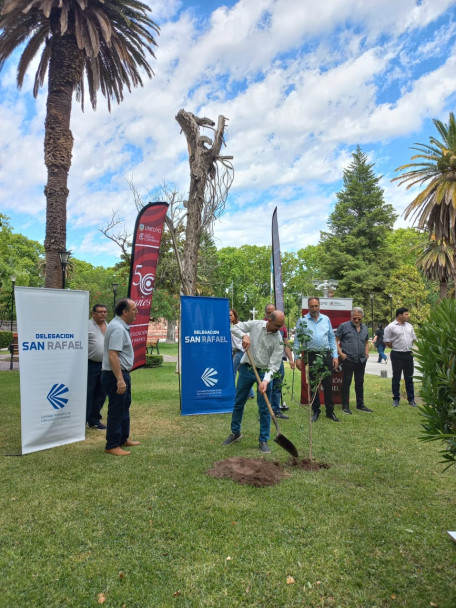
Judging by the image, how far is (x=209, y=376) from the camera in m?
7.15

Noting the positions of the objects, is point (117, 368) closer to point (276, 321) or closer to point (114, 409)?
point (114, 409)

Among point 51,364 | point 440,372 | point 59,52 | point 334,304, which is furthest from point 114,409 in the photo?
point 59,52

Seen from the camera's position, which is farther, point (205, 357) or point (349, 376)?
point (349, 376)

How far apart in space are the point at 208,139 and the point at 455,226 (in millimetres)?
12567

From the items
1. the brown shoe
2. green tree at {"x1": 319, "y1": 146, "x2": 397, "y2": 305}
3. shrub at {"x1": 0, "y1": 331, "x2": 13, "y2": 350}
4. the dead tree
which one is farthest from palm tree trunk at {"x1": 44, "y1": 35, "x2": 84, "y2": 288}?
green tree at {"x1": 319, "y1": 146, "x2": 397, "y2": 305}

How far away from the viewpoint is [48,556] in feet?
8.55

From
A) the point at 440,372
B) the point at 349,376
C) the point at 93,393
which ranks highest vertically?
the point at 440,372

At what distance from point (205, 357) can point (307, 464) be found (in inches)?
125

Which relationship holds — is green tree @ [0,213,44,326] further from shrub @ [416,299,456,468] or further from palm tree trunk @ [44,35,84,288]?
shrub @ [416,299,456,468]

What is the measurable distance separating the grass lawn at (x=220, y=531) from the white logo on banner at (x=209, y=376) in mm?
2116

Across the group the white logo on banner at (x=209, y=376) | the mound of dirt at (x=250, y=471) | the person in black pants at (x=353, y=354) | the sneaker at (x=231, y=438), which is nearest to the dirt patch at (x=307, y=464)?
the mound of dirt at (x=250, y=471)

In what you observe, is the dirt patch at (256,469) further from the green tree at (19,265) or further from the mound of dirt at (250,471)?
the green tree at (19,265)

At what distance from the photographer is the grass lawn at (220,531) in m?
2.29

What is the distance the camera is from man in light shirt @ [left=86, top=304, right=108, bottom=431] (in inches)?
236
